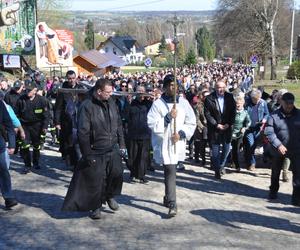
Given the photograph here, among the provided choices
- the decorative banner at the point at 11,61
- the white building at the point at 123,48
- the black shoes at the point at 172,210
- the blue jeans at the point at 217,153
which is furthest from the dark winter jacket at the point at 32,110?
the white building at the point at 123,48

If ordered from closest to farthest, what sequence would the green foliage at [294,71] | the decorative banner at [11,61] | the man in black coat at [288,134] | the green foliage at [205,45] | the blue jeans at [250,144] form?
the man in black coat at [288,134], the blue jeans at [250,144], the decorative banner at [11,61], the green foliage at [294,71], the green foliage at [205,45]

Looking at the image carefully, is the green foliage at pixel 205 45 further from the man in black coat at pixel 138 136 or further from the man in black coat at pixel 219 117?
the man in black coat at pixel 219 117

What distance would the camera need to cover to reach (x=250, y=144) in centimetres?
1091

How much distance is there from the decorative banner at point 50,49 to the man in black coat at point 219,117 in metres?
23.0

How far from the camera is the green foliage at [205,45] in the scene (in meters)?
117

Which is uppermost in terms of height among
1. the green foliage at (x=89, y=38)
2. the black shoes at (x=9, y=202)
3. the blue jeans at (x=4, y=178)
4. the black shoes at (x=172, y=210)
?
the green foliage at (x=89, y=38)

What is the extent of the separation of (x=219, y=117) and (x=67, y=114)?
3.04m

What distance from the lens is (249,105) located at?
11.2 meters

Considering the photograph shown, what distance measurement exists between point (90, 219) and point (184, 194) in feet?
6.60

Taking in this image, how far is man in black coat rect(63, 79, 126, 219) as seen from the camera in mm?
7309

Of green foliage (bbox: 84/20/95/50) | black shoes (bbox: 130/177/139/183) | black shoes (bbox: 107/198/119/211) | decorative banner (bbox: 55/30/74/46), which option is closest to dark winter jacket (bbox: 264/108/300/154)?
black shoes (bbox: 107/198/119/211)

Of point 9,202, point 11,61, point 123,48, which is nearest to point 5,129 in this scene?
point 9,202

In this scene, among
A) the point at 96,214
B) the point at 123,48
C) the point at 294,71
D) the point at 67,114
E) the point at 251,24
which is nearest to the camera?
the point at 96,214

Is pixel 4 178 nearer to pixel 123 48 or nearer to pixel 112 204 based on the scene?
pixel 112 204
